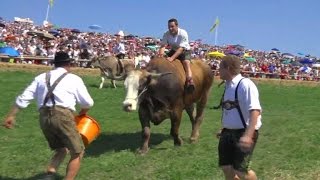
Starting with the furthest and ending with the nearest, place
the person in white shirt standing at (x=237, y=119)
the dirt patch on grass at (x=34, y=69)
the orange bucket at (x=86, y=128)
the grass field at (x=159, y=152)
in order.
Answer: the dirt patch on grass at (x=34, y=69), the grass field at (x=159, y=152), the orange bucket at (x=86, y=128), the person in white shirt standing at (x=237, y=119)

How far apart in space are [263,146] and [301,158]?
1.40 m

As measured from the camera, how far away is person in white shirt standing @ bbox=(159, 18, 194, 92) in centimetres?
1223

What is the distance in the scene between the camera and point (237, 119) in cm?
693

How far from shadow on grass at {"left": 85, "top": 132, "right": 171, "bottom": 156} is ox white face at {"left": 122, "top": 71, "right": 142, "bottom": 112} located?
4.02 feet

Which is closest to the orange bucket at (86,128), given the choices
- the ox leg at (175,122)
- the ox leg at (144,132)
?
the ox leg at (144,132)

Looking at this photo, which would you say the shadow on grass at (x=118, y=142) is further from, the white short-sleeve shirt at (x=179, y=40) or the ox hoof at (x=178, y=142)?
the white short-sleeve shirt at (x=179, y=40)

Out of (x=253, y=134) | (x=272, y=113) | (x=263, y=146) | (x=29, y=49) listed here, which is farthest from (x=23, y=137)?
(x=29, y=49)

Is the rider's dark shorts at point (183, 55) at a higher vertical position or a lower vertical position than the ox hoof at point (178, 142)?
higher

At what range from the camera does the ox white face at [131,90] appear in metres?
10.5

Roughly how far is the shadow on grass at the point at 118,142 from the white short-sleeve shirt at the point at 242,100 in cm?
A: 465

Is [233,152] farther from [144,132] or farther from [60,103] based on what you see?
[144,132]

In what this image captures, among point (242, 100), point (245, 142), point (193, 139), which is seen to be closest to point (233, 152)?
point (245, 142)

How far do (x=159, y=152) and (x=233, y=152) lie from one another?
4305mm

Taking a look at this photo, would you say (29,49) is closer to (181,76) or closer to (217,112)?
(217,112)
